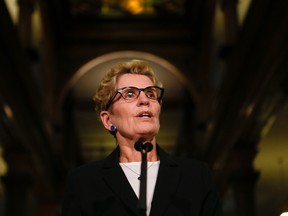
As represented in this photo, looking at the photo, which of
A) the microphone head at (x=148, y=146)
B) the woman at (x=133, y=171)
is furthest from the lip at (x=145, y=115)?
the microphone head at (x=148, y=146)

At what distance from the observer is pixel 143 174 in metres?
Answer: 1.57

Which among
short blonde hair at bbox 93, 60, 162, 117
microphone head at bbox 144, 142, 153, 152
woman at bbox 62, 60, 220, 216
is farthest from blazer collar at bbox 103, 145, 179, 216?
short blonde hair at bbox 93, 60, 162, 117

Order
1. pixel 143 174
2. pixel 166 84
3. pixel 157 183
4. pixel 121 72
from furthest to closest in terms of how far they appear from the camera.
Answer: pixel 166 84 → pixel 121 72 → pixel 157 183 → pixel 143 174

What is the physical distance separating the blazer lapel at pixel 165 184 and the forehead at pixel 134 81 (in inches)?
8.6

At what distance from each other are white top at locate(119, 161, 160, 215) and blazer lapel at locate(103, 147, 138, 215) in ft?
0.07

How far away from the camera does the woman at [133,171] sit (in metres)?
1.62

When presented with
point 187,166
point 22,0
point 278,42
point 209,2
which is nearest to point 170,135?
point 209,2

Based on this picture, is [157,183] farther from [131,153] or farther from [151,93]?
[151,93]

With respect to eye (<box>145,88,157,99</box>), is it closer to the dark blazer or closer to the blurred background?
the dark blazer

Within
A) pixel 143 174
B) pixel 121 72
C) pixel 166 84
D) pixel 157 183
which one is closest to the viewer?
pixel 143 174

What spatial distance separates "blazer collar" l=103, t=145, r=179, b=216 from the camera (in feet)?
5.27

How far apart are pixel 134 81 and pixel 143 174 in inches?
12.4

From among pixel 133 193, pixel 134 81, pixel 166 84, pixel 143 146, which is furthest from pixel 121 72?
pixel 166 84

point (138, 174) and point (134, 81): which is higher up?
point (134, 81)
